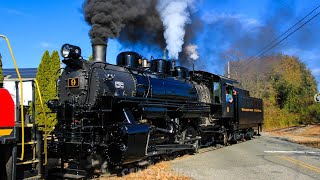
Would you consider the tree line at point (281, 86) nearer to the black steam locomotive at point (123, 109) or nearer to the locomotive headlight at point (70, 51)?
the black steam locomotive at point (123, 109)

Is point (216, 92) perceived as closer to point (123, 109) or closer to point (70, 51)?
point (123, 109)

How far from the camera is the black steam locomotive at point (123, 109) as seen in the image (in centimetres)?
896

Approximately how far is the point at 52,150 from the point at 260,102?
17.8 m

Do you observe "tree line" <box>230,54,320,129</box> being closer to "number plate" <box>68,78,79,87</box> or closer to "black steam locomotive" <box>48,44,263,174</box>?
"black steam locomotive" <box>48,44,263,174</box>

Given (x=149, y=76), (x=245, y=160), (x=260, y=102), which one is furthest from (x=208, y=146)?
(x=260, y=102)

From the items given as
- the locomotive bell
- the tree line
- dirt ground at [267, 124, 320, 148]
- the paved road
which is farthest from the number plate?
the tree line

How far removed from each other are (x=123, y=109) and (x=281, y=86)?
4244 centimetres

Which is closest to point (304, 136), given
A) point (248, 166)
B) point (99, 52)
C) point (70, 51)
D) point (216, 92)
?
point (216, 92)

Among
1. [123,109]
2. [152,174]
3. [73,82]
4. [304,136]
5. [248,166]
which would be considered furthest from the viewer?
[304,136]

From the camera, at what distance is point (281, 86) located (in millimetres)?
47938

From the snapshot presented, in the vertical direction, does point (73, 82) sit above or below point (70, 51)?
below

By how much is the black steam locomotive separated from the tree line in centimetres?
2648

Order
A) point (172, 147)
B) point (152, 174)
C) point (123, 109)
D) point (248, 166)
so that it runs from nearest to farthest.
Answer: point (152, 174)
point (123, 109)
point (248, 166)
point (172, 147)

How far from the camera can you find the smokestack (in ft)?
35.1
